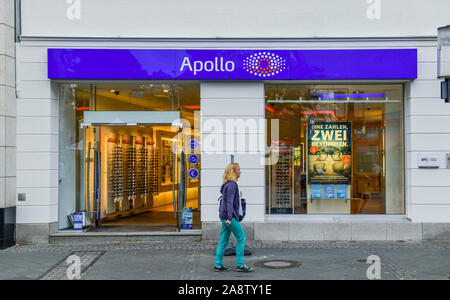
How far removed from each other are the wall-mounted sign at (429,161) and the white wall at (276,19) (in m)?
2.75

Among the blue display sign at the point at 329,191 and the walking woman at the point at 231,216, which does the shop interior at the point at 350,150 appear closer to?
the blue display sign at the point at 329,191

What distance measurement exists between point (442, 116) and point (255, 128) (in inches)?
164

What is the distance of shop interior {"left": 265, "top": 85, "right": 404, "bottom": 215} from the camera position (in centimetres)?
1167

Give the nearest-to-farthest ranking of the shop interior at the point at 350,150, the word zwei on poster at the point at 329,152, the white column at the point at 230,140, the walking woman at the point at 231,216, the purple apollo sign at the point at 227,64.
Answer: the walking woman at the point at 231,216 < the purple apollo sign at the point at 227,64 < the white column at the point at 230,140 < the shop interior at the point at 350,150 < the word zwei on poster at the point at 329,152

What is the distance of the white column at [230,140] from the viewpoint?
36.5 ft

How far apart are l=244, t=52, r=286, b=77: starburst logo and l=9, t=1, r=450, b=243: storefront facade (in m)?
0.02

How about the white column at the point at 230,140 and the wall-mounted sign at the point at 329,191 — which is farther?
the wall-mounted sign at the point at 329,191

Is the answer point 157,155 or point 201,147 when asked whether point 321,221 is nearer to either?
point 201,147

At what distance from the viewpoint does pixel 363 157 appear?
465 inches

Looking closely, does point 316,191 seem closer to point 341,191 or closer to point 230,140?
point 341,191

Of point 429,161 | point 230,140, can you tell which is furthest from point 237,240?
point 429,161

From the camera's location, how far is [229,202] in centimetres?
810

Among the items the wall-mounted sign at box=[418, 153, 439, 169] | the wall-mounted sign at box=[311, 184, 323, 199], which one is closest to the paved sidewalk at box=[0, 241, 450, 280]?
the wall-mounted sign at box=[311, 184, 323, 199]

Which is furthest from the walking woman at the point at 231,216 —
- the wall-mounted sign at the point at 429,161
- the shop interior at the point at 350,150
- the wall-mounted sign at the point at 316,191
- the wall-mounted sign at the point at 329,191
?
the wall-mounted sign at the point at 429,161
